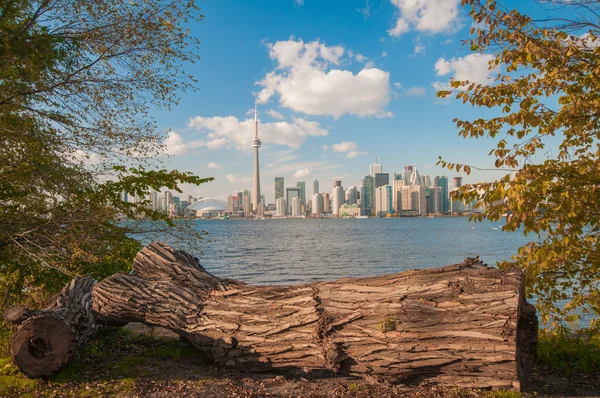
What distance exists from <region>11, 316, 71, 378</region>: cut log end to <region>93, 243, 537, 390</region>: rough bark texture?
1259 millimetres

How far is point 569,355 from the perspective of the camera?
668 cm

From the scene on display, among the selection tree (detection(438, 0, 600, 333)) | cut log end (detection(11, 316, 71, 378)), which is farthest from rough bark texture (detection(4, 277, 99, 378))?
tree (detection(438, 0, 600, 333))

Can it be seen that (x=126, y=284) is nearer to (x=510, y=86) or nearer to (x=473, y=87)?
(x=473, y=87)

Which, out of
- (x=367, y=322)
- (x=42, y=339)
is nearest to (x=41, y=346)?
(x=42, y=339)

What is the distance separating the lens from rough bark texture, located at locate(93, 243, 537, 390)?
16.9ft

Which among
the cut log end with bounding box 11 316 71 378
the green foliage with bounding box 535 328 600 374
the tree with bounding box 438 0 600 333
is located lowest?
the green foliage with bounding box 535 328 600 374

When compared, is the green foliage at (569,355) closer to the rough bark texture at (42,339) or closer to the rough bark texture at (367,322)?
the rough bark texture at (367,322)

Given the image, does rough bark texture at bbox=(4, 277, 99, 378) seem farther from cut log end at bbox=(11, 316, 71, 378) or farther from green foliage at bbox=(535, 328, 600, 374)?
green foliage at bbox=(535, 328, 600, 374)

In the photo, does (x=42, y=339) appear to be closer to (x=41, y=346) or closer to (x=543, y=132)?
(x=41, y=346)

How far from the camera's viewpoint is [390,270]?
104 ft

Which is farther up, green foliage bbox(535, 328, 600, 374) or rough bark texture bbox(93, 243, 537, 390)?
rough bark texture bbox(93, 243, 537, 390)

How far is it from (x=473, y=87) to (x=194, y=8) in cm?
570

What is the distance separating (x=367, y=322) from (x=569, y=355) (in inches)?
150

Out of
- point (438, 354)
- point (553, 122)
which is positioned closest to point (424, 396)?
point (438, 354)
